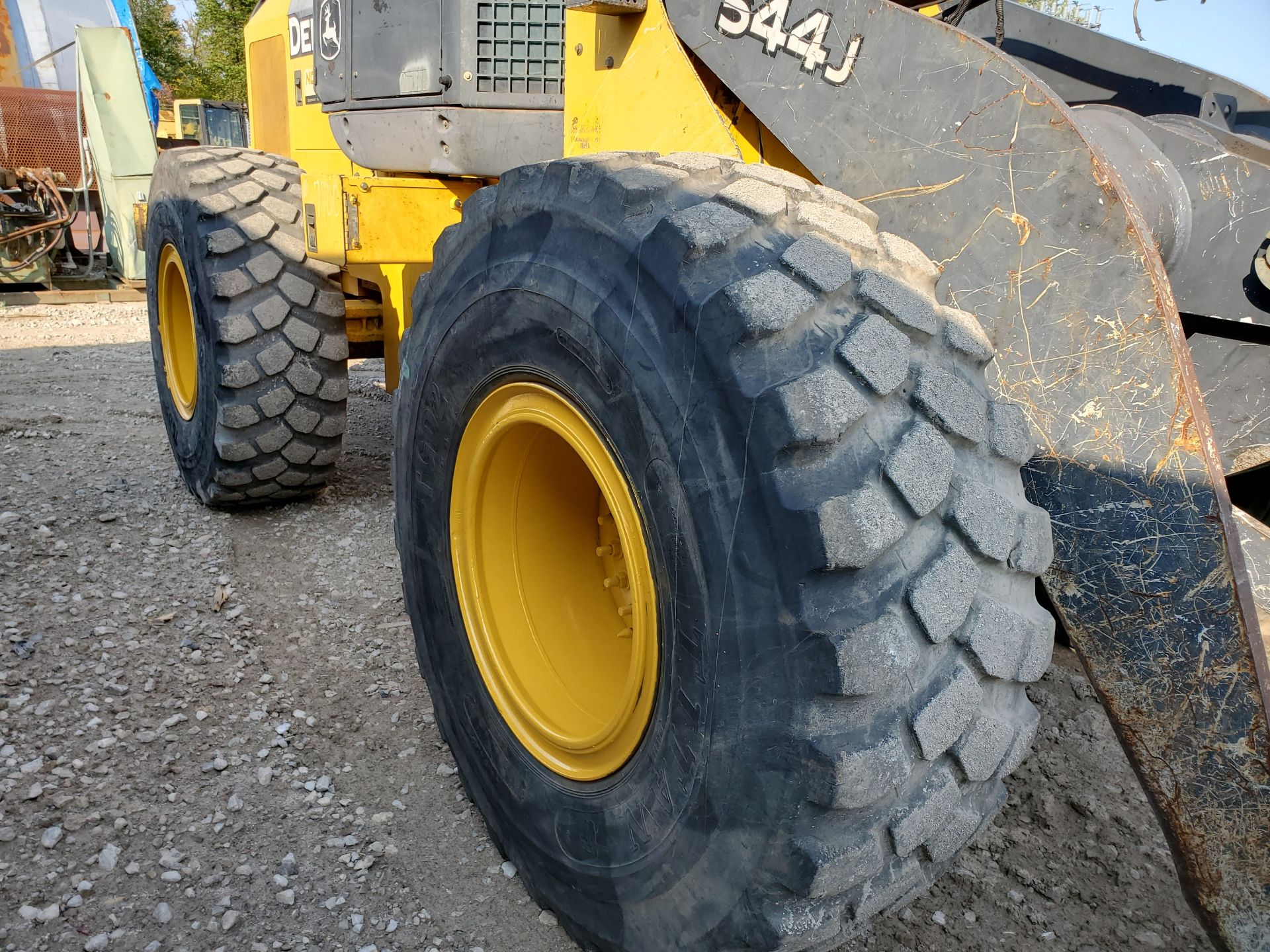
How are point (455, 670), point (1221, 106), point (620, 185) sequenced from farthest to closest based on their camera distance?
point (1221, 106)
point (455, 670)
point (620, 185)

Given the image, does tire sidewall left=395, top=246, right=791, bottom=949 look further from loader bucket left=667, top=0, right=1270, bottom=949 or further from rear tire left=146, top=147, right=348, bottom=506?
rear tire left=146, top=147, right=348, bottom=506

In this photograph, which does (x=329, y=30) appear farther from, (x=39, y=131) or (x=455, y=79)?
(x=39, y=131)

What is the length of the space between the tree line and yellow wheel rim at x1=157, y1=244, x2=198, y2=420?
1083 inches

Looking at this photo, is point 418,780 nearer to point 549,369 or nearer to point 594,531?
point 594,531

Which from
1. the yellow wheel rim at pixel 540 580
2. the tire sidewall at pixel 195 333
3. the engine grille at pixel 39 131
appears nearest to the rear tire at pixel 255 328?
the tire sidewall at pixel 195 333

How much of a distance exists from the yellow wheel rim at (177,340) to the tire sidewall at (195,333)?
1.1 inches

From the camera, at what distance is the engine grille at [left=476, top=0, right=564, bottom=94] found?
8.98 ft

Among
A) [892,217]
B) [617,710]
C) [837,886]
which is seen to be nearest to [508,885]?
[617,710]

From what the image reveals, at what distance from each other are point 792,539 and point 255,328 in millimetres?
2976

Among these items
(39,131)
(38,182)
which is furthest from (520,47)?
(39,131)

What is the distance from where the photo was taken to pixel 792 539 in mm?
1242

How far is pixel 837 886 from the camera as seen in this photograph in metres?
1.32

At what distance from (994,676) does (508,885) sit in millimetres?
1238

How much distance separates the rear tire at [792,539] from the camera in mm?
1258
